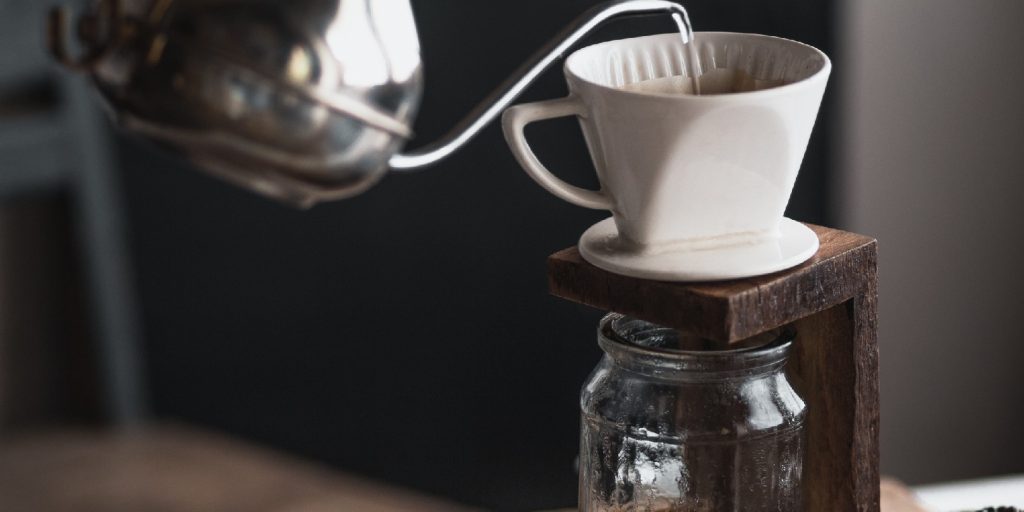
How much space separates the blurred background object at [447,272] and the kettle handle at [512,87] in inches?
41.8

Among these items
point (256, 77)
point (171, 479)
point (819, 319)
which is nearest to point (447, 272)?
point (171, 479)

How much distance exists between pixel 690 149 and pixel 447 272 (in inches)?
50.2

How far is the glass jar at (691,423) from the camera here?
0.62 metres

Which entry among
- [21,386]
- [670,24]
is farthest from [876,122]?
[21,386]

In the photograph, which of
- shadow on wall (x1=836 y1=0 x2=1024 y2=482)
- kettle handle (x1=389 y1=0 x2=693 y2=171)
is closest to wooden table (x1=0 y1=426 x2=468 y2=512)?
shadow on wall (x1=836 y1=0 x2=1024 y2=482)

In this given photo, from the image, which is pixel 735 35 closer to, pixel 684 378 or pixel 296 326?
pixel 684 378

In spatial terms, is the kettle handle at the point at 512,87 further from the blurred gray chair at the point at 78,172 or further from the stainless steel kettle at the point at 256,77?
the blurred gray chair at the point at 78,172

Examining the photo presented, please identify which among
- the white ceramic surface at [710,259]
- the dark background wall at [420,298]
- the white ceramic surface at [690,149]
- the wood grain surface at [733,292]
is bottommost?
the dark background wall at [420,298]

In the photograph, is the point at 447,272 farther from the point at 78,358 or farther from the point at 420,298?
the point at 78,358

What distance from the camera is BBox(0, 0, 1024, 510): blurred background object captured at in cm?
170

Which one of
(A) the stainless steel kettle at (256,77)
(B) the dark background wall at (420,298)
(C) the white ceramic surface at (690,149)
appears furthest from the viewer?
(B) the dark background wall at (420,298)

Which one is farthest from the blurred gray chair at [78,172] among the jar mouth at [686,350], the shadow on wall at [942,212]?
the jar mouth at [686,350]

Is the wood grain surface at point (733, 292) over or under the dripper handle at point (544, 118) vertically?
under

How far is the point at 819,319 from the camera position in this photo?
0.64 metres
